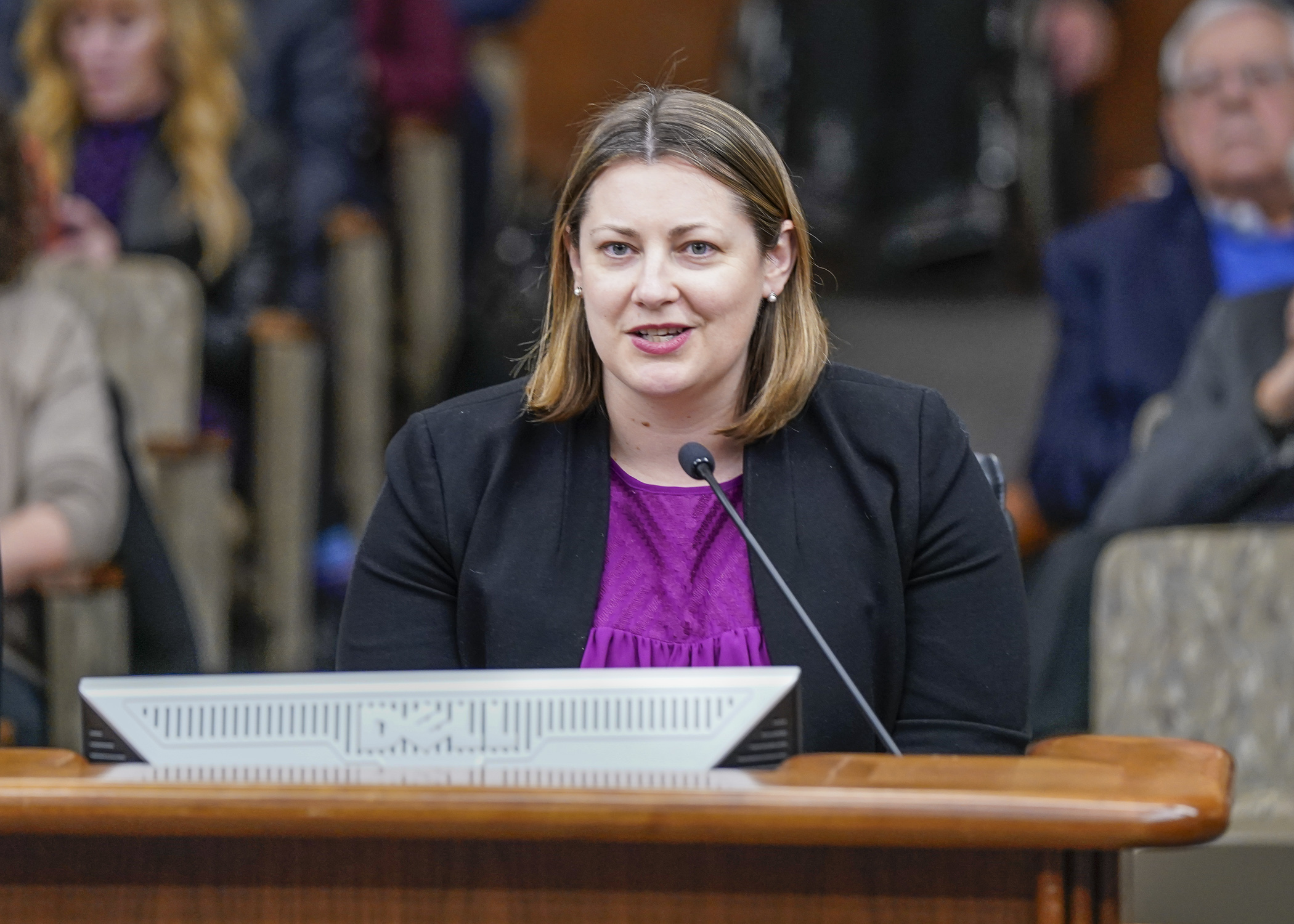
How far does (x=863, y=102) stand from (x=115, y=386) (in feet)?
7.54

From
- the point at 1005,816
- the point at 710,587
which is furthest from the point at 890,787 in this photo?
the point at 710,587

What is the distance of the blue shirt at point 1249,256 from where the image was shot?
110 inches

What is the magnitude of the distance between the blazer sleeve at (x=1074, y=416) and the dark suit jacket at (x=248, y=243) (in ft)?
4.51

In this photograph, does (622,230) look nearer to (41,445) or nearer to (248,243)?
(41,445)

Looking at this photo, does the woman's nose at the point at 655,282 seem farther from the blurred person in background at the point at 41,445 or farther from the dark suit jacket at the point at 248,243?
the dark suit jacket at the point at 248,243

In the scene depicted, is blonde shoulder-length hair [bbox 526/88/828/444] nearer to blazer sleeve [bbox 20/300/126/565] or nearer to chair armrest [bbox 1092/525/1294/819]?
chair armrest [bbox 1092/525/1294/819]

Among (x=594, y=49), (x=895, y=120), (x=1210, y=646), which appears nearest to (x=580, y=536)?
(x=1210, y=646)

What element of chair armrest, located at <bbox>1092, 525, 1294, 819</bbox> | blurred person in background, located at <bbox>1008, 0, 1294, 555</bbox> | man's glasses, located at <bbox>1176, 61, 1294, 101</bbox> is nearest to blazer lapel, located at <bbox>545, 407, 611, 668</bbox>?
chair armrest, located at <bbox>1092, 525, 1294, 819</bbox>

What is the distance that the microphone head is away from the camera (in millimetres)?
1171

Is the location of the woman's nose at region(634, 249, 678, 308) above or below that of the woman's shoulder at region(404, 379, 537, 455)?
above

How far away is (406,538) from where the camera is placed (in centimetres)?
129

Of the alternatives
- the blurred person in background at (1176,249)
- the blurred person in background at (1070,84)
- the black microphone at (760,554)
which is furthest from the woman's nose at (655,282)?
the blurred person in background at (1070,84)

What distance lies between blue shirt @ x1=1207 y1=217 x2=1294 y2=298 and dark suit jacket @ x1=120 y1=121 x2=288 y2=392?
5.44ft

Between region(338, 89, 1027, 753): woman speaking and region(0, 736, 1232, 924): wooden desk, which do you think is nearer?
region(0, 736, 1232, 924): wooden desk
